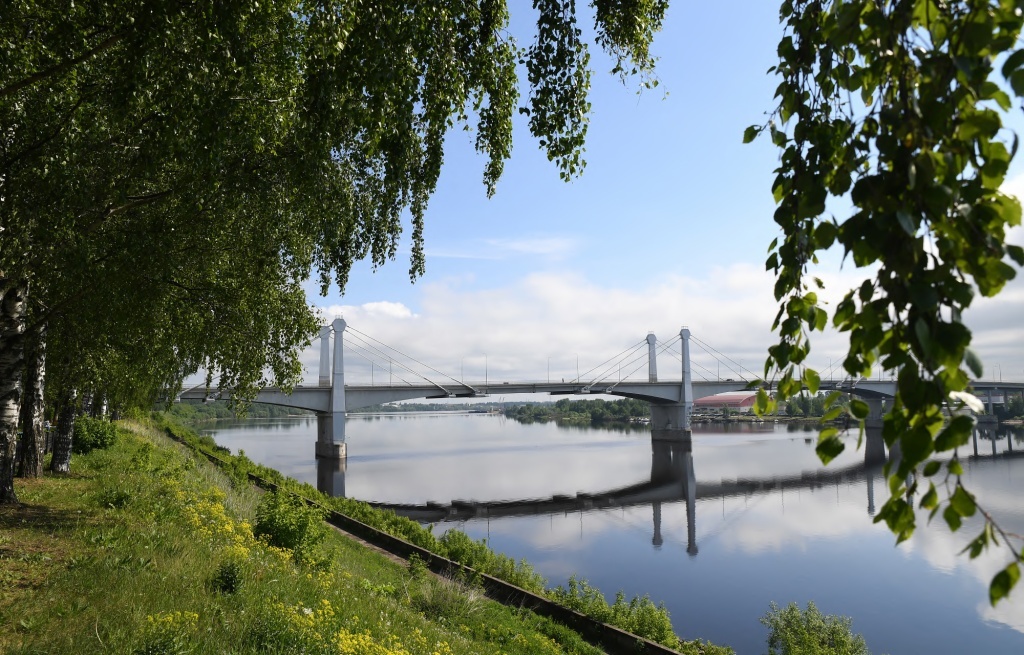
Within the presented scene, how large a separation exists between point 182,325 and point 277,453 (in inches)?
1853

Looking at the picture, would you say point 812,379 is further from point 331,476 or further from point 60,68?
point 331,476

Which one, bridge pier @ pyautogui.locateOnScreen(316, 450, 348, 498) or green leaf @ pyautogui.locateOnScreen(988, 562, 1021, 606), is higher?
green leaf @ pyautogui.locateOnScreen(988, 562, 1021, 606)

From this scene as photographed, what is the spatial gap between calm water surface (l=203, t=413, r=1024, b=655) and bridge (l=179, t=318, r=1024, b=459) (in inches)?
159

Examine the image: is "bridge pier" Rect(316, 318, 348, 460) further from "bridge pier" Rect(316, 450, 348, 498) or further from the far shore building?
the far shore building

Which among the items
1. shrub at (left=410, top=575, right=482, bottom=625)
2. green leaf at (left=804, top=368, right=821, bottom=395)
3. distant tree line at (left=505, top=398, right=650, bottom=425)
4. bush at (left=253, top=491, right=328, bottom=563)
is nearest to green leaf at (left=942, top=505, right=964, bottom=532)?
green leaf at (left=804, top=368, right=821, bottom=395)

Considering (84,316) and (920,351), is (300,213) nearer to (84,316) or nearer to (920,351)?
(84,316)

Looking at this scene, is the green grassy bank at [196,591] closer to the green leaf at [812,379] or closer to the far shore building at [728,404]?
the green leaf at [812,379]

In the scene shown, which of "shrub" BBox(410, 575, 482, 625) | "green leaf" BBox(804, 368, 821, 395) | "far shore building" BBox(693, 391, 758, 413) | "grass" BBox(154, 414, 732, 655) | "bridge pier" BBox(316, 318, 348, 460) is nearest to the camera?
"green leaf" BBox(804, 368, 821, 395)

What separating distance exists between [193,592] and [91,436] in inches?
602

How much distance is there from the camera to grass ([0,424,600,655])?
4.85m

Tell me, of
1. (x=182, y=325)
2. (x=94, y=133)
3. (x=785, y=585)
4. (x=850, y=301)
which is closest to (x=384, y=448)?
(x=785, y=585)

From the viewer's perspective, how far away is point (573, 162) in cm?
451

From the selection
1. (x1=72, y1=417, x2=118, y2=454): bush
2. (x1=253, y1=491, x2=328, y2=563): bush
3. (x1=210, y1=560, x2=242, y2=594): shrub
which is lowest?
(x1=253, y1=491, x2=328, y2=563): bush

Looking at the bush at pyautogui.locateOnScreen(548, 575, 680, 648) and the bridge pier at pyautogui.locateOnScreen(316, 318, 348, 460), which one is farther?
the bridge pier at pyautogui.locateOnScreen(316, 318, 348, 460)
